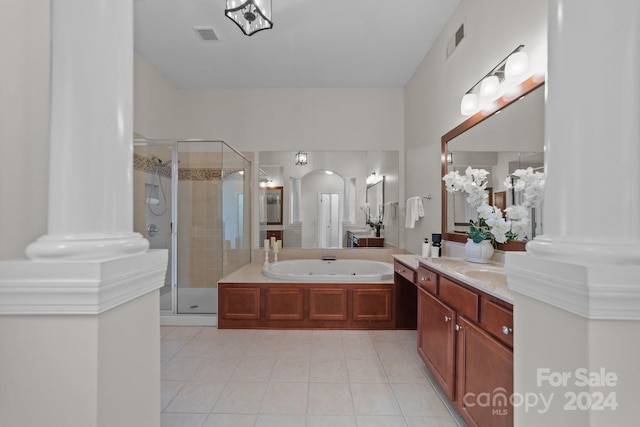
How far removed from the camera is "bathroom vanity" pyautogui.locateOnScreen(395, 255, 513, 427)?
1.31 m

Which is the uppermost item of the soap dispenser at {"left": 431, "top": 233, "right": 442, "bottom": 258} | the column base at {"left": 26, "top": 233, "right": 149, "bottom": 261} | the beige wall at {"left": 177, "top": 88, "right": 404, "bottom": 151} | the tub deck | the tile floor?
the beige wall at {"left": 177, "top": 88, "right": 404, "bottom": 151}

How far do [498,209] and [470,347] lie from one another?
0.92m

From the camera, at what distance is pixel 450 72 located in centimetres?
283

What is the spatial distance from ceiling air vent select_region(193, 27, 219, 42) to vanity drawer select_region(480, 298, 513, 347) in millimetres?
3247

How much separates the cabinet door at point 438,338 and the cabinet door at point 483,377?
0.08 meters

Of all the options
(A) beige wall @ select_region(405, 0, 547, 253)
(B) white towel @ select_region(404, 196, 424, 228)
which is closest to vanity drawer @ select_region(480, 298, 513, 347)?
(A) beige wall @ select_region(405, 0, 547, 253)

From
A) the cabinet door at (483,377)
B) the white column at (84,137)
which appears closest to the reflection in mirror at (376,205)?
the cabinet door at (483,377)

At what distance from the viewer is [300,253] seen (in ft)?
14.0

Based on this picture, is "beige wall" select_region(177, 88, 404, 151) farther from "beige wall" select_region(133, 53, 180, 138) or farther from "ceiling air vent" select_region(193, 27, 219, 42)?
"ceiling air vent" select_region(193, 27, 219, 42)

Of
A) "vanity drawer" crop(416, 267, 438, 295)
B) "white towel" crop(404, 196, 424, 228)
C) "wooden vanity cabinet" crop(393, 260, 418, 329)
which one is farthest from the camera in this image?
"white towel" crop(404, 196, 424, 228)

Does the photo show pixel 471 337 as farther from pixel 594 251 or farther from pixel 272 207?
pixel 272 207

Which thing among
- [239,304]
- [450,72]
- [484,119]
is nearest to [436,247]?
[484,119]

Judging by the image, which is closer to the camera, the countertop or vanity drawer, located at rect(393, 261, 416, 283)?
the countertop

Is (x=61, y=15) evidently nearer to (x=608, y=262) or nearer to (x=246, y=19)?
(x=608, y=262)
